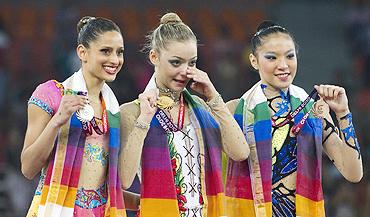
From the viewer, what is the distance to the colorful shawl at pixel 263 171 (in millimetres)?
4902

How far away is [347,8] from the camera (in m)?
14.5

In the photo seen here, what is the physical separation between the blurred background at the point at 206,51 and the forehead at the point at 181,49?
530 centimetres

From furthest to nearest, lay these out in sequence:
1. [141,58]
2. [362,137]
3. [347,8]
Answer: [347,8] → [141,58] → [362,137]

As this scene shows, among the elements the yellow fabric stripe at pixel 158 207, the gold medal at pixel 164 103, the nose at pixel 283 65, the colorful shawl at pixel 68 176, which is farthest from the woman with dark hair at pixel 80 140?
the nose at pixel 283 65

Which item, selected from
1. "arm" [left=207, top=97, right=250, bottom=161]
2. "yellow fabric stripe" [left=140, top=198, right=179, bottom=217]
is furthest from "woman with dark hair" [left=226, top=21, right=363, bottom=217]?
"yellow fabric stripe" [left=140, top=198, right=179, bottom=217]

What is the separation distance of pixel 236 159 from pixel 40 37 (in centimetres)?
831

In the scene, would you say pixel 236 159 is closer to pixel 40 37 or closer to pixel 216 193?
pixel 216 193

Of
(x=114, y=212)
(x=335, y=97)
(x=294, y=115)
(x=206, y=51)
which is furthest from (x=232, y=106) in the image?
(x=206, y=51)

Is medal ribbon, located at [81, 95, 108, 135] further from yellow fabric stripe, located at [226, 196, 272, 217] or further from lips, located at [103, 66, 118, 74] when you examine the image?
yellow fabric stripe, located at [226, 196, 272, 217]

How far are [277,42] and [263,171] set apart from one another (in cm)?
70

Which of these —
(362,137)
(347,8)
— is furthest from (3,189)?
(347,8)

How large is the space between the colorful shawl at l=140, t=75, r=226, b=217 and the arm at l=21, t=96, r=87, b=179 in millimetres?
480

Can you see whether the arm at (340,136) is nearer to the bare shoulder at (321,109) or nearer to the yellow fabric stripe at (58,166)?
the bare shoulder at (321,109)

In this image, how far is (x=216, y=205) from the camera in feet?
15.9
